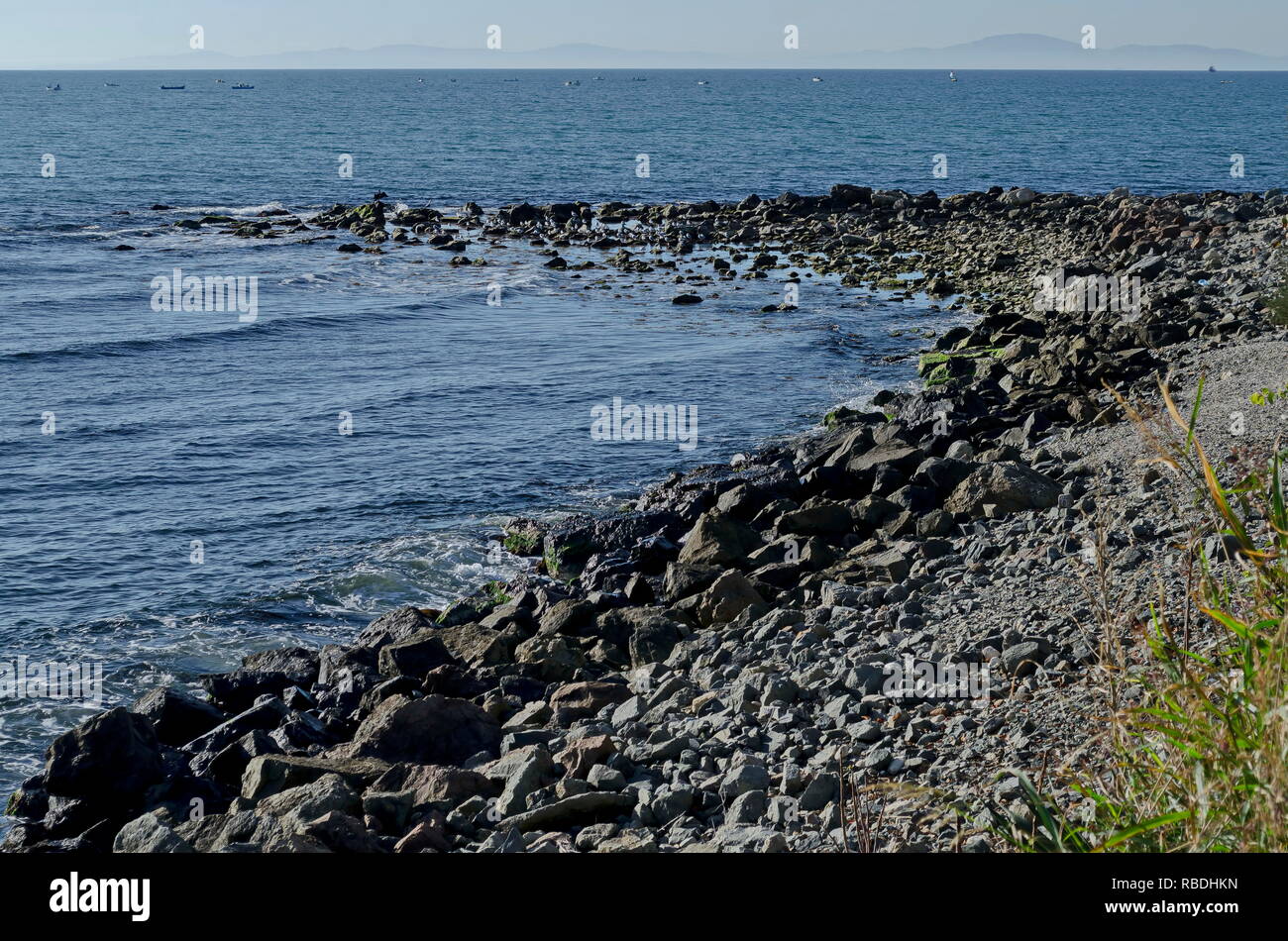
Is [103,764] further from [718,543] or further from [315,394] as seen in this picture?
[315,394]

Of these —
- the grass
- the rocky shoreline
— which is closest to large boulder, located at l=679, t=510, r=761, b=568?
the rocky shoreline

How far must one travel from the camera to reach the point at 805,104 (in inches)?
6452

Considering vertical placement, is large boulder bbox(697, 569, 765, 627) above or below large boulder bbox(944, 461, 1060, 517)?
below

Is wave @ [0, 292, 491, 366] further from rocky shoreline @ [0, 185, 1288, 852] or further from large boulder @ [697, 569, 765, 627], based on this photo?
large boulder @ [697, 569, 765, 627]

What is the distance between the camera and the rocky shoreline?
769 centimetres

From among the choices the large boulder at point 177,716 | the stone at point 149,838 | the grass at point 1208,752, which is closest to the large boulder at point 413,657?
the large boulder at point 177,716

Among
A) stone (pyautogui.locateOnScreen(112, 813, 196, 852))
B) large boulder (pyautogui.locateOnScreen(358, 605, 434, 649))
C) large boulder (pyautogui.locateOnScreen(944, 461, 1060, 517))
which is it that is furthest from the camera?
large boulder (pyautogui.locateOnScreen(358, 605, 434, 649))

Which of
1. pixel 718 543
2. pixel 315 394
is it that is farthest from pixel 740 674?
pixel 315 394

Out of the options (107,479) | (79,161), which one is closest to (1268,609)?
(107,479)

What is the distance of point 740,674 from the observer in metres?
10.2

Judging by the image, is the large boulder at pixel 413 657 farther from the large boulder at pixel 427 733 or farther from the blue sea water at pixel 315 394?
the blue sea water at pixel 315 394

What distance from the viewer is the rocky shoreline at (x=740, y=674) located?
769 centimetres
